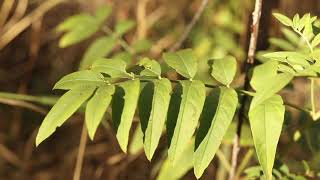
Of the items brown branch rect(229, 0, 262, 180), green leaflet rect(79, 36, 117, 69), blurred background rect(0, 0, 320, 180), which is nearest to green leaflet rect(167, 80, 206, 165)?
brown branch rect(229, 0, 262, 180)

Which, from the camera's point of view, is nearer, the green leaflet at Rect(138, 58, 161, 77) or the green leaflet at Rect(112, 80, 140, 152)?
the green leaflet at Rect(112, 80, 140, 152)

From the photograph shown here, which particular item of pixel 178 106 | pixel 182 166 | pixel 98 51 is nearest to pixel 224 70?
pixel 178 106

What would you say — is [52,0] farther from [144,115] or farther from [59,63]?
[144,115]

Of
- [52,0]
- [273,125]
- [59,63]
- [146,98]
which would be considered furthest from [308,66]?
[59,63]

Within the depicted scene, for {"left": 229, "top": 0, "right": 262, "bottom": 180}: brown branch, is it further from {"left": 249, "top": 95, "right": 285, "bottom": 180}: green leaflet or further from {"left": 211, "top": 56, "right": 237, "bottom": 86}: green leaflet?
{"left": 249, "top": 95, "right": 285, "bottom": 180}: green leaflet

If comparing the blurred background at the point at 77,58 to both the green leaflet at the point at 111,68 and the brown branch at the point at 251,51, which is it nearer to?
the brown branch at the point at 251,51
